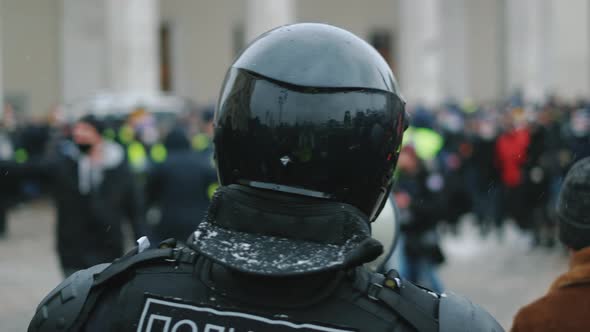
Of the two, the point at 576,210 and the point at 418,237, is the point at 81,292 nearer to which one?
the point at 576,210

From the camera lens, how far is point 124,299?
146 cm

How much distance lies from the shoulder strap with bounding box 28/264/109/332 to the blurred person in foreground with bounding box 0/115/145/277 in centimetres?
393

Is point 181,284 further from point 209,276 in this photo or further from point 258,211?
point 258,211

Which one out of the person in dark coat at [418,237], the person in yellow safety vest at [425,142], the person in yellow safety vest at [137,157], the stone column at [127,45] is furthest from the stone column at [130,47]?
the person in dark coat at [418,237]

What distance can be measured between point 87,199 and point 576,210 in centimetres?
368

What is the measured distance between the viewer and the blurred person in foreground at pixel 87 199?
546 centimetres

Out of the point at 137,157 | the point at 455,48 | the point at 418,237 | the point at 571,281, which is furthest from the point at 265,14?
the point at 571,281

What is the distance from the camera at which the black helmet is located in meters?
1.49

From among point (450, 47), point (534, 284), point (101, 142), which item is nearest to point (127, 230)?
point (534, 284)

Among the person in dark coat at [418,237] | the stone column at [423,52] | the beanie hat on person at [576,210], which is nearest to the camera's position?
the beanie hat on person at [576,210]

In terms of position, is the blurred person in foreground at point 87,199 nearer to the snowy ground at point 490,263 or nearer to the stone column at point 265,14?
the snowy ground at point 490,263

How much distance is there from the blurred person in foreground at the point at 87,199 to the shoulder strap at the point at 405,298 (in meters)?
4.17

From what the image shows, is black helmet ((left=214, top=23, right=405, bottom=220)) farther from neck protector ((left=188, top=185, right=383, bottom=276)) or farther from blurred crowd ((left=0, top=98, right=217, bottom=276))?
blurred crowd ((left=0, top=98, right=217, bottom=276))

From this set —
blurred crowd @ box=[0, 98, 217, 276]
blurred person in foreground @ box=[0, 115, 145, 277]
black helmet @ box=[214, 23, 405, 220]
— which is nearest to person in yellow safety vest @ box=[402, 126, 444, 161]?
blurred crowd @ box=[0, 98, 217, 276]
